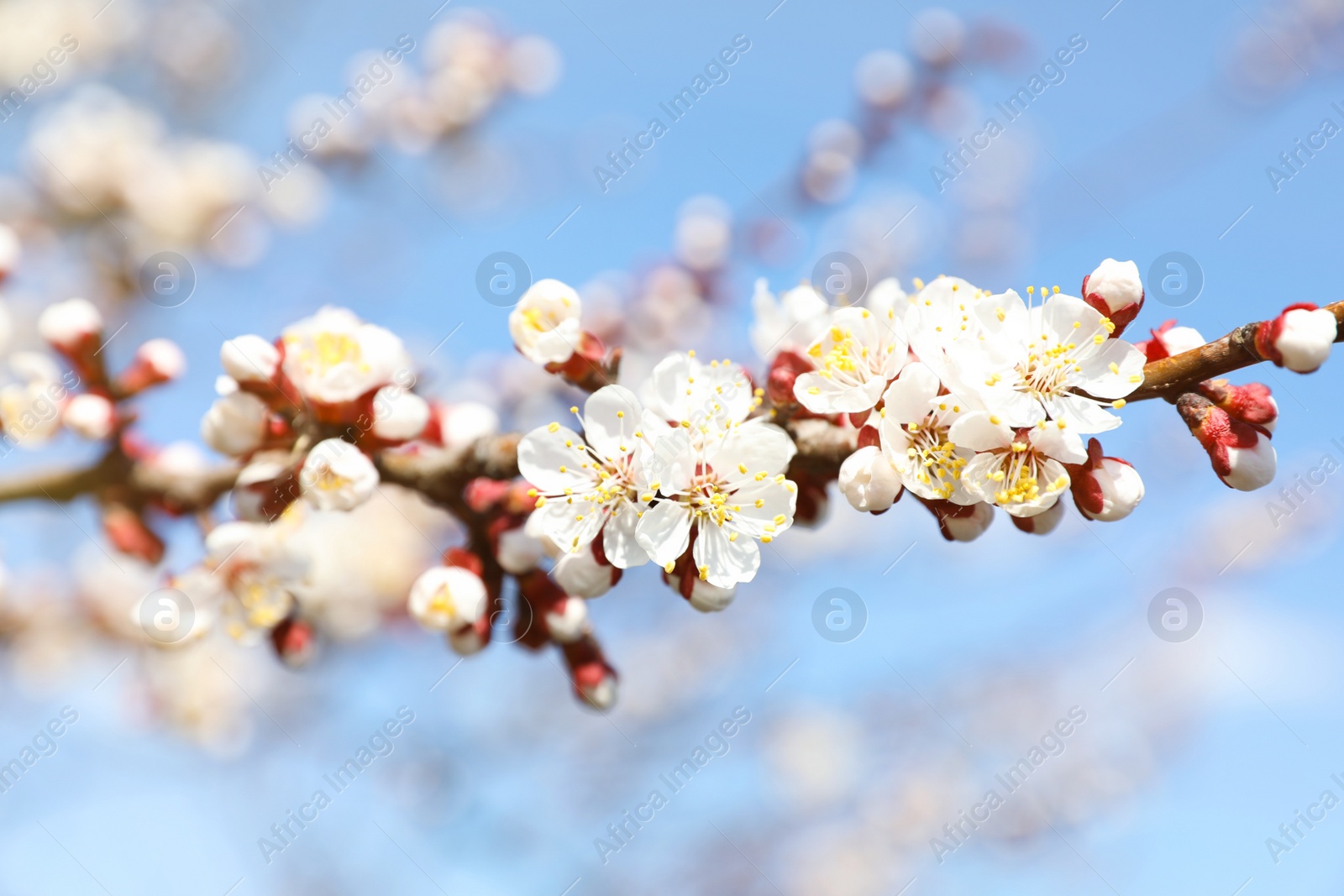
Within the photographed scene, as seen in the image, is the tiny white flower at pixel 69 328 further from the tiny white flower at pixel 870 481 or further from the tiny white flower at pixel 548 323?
the tiny white flower at pixel 870 481

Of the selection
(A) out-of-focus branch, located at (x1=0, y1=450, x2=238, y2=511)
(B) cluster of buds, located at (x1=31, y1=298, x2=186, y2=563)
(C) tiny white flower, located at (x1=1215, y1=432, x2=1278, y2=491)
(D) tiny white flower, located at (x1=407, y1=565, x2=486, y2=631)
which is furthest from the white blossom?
(B) cluster of buds, located at (x1=31, y1=298, x2=186, y2=563)

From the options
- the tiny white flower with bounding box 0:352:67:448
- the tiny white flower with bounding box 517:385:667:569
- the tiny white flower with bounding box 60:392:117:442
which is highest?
the tiny white flower with bounding box 517:385:667:569

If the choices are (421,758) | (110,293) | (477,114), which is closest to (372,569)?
(421,758)

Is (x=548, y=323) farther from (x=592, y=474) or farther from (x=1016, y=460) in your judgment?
(x=1016, y=460)

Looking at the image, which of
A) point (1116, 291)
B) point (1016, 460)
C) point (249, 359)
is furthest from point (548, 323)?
point (1116, 291)

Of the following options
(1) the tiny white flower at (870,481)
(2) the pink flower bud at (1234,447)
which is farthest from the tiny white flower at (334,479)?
(2) the pink flower bud at (1234,447)

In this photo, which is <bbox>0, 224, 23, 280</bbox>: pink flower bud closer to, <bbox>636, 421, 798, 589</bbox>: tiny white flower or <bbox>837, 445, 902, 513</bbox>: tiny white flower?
<bbox>636, 421, 798, 589</bbox>: tiny white flower

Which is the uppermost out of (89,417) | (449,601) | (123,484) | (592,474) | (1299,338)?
(1299,338)
